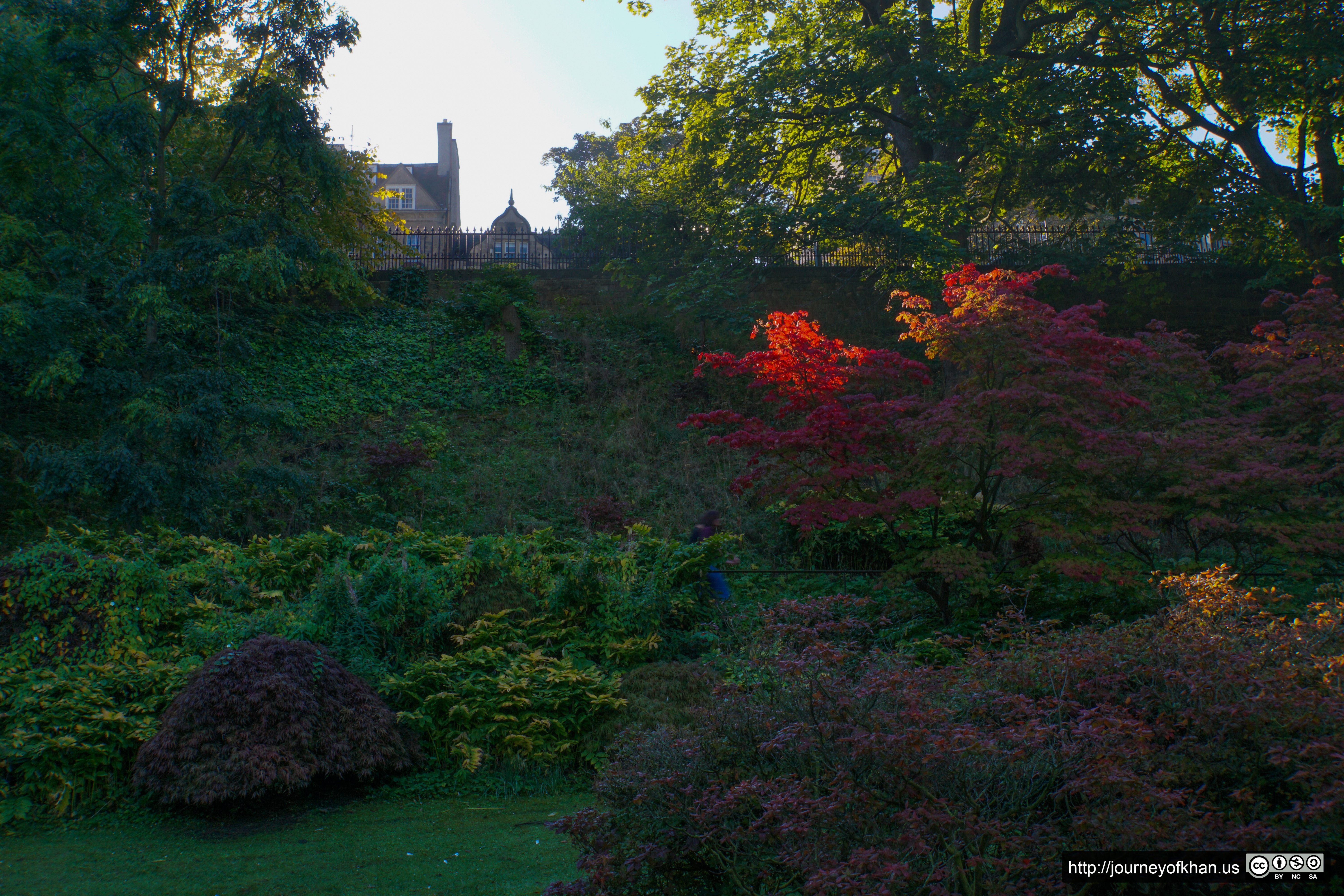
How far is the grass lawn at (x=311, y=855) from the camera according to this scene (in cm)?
464

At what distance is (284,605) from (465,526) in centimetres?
478

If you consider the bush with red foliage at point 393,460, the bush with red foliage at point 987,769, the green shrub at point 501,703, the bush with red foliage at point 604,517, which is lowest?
the green shrub at point 501,703

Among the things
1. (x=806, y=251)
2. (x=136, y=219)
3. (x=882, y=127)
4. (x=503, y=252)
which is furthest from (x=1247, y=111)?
(x=136, y=219)

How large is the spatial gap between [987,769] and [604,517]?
9143 millimetres

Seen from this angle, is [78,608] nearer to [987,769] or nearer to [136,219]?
[136,219]

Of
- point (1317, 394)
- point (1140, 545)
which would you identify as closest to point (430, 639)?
point (1140, 545)

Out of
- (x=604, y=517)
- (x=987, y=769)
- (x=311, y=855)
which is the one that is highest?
(x=604, y=517)

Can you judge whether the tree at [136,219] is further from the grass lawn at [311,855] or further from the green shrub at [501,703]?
the grass lawn at [311,855]

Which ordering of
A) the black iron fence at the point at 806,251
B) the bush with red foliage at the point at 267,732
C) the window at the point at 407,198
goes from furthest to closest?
1. the window at the point at 407,198
2. the black iron fence at the point at 806,251
3. the bush with red foliage at the point at 267,732

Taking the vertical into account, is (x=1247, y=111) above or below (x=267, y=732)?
above

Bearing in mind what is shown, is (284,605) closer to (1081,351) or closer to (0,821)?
(0,821)

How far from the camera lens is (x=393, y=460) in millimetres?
12992

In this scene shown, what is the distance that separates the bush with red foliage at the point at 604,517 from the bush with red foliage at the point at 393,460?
2.72 metres

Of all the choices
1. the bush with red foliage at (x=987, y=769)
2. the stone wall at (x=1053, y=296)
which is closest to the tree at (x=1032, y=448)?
the bush with red foliage at (x=987, y=769)
